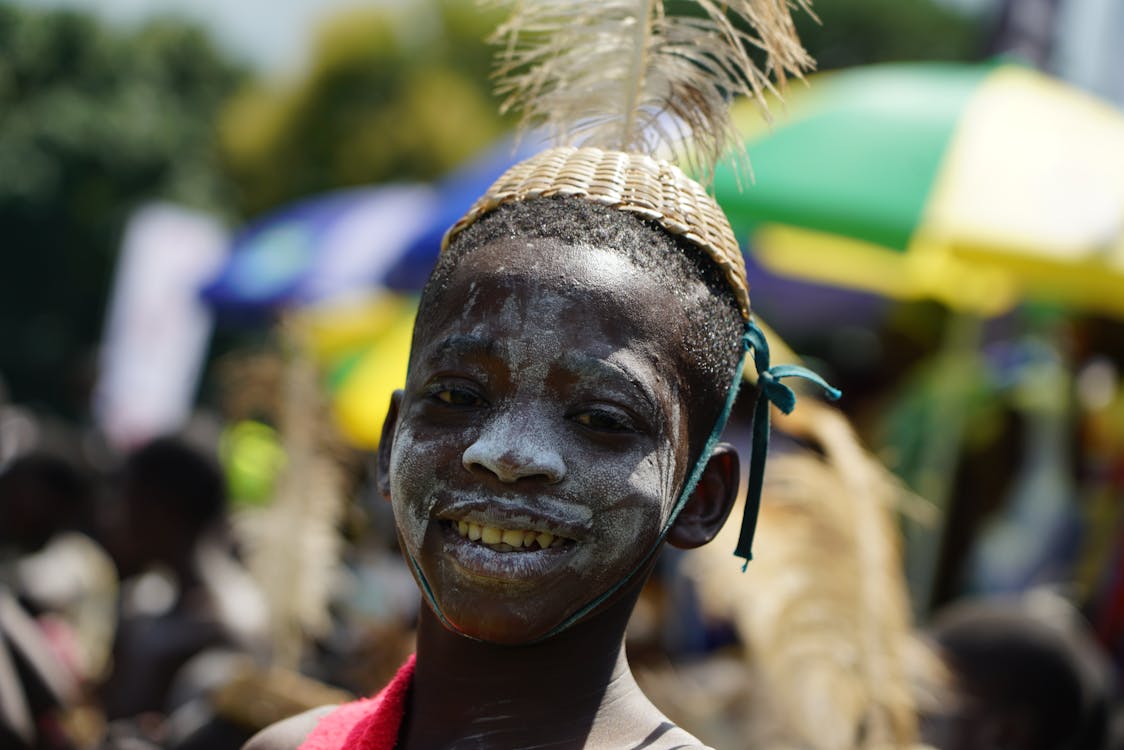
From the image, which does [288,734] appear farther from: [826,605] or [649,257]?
[826,605]

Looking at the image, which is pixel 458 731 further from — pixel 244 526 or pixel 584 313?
pixel 244 526

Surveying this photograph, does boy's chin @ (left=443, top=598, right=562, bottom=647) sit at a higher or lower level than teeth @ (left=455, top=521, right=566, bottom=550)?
lower

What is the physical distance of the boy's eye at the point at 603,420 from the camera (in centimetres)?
191

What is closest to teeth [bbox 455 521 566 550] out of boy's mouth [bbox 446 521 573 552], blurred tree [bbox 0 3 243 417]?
boy's mouth [bbox 446 521 573 552]

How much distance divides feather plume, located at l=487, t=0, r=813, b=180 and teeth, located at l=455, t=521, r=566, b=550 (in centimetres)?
72

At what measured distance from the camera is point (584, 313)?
6.29 feet

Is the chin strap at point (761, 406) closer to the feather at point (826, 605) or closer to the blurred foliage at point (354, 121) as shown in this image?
the feather at point (826, 605)

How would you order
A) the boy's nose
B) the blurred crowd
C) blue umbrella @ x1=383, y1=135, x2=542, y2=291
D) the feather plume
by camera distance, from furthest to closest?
blue umbrella @ x1=383, y1=135, x2=542, y2=291, the blurred crowd, the feather plume, the boy's nose

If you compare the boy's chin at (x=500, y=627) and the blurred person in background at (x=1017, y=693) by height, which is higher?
the boy's chin at (x=500, y=627)

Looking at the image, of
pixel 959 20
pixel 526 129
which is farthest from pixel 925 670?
pixel 959 20

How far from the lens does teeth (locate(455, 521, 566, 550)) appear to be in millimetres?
1879

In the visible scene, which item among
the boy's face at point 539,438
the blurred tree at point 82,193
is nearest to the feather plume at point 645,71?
the boy's face at point 539,438

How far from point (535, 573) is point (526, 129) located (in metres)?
0.95

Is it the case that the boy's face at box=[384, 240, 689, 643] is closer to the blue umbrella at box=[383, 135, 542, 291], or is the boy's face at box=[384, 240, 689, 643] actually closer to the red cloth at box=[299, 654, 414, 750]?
the red cloth at box=[299, 654, 414, 750]
